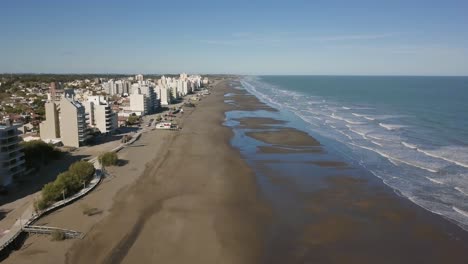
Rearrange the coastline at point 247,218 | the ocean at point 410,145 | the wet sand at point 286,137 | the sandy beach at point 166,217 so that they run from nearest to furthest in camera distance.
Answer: the sandy beach at point 166,217 → the coastline at point 247,218 → the ocean at point 410,145 → the wet sand at point 286,137

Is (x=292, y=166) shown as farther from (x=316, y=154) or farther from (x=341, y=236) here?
(x=341, y=236)

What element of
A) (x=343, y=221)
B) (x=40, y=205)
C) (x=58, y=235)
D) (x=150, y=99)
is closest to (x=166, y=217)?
(x=58, y=235)

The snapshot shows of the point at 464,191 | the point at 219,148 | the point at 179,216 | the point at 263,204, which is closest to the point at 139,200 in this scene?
the point at 179,216

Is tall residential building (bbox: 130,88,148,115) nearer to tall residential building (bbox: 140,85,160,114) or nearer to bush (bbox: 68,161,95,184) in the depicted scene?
tall residential building (bbox: 140,85,160,114)

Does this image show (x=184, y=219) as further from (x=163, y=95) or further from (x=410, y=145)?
(x=163, y=95)

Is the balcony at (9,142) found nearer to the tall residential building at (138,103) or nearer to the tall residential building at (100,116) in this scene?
the tall residential building at (100,116)

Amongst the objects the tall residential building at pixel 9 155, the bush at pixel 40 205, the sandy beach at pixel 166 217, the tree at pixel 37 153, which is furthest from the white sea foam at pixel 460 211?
the tree at pixel 37 153
